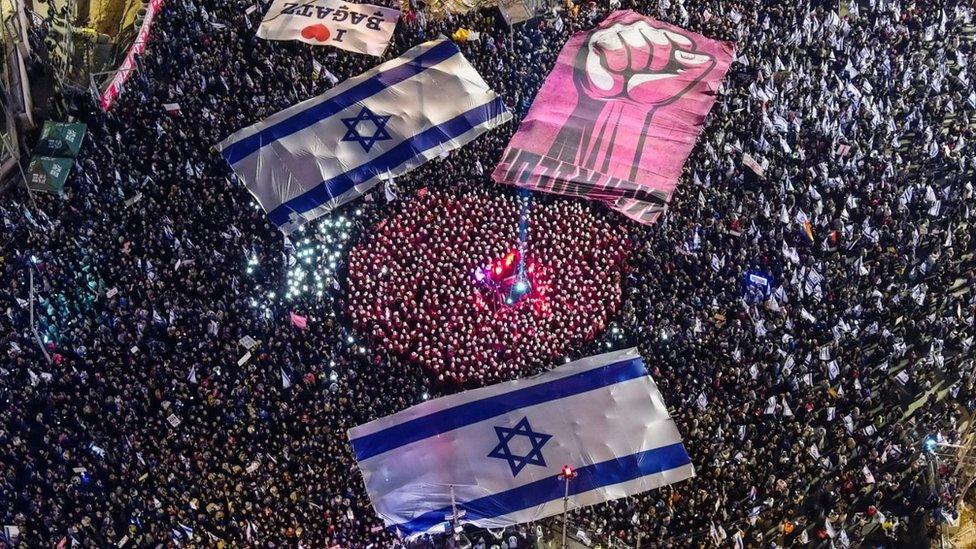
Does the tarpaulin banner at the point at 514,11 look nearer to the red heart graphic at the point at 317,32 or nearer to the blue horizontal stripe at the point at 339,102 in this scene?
the blue horizontal stripe at the point at 339,102

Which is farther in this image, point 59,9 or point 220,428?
point 59,9

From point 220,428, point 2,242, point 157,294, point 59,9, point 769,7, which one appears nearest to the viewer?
point 220,428

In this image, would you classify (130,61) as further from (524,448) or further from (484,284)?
(524,448)

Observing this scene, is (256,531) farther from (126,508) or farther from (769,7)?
(769,7)

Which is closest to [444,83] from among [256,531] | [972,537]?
[256,531]

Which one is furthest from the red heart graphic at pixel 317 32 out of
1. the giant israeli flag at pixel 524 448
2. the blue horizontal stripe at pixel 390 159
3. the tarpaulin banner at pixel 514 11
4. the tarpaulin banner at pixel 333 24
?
the giant israeli flag at pixel 524 448

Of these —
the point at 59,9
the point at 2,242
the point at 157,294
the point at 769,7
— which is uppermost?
the point at 59,9
